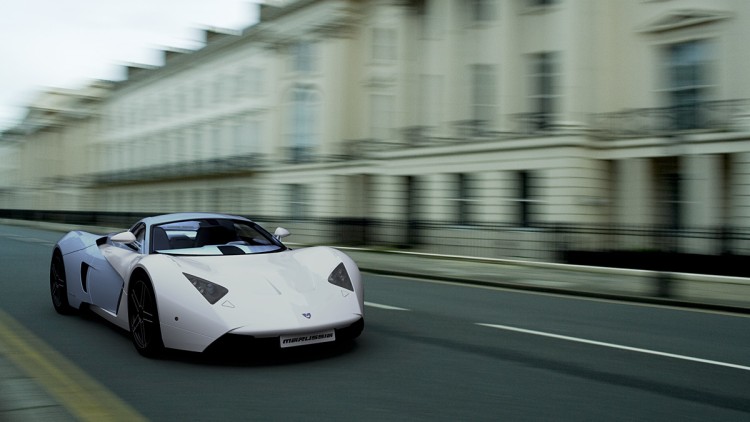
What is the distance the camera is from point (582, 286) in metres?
14.0

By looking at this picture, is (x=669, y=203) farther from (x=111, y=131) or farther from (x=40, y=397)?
(x=111, y=131)

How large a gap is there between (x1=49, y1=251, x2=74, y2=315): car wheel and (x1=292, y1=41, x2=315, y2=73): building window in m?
31.1

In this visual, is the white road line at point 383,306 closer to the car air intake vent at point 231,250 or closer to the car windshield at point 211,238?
the car windshield at point 211,238

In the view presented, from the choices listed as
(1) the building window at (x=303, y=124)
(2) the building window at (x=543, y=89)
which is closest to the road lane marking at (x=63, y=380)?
(2) the building window at (x=543, y=89)

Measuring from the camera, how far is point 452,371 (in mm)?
6172

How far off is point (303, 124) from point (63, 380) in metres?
34.9

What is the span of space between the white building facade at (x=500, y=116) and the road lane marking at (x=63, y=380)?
1520cm

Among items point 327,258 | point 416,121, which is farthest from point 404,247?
point 327,258

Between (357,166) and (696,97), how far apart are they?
665 inches

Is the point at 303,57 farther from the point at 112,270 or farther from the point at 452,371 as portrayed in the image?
the point at 452,371

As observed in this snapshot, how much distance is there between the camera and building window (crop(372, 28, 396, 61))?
35.9m

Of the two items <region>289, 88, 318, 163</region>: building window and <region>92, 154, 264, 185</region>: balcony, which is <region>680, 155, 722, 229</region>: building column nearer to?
<region>289, 88, 318, 163</region>: building window

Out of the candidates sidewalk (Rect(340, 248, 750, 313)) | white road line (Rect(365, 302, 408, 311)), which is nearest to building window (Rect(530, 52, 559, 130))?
sidewalk (Rect(340, 248, 750, 313))

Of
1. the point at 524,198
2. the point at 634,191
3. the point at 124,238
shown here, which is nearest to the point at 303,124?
the point at 524,198
